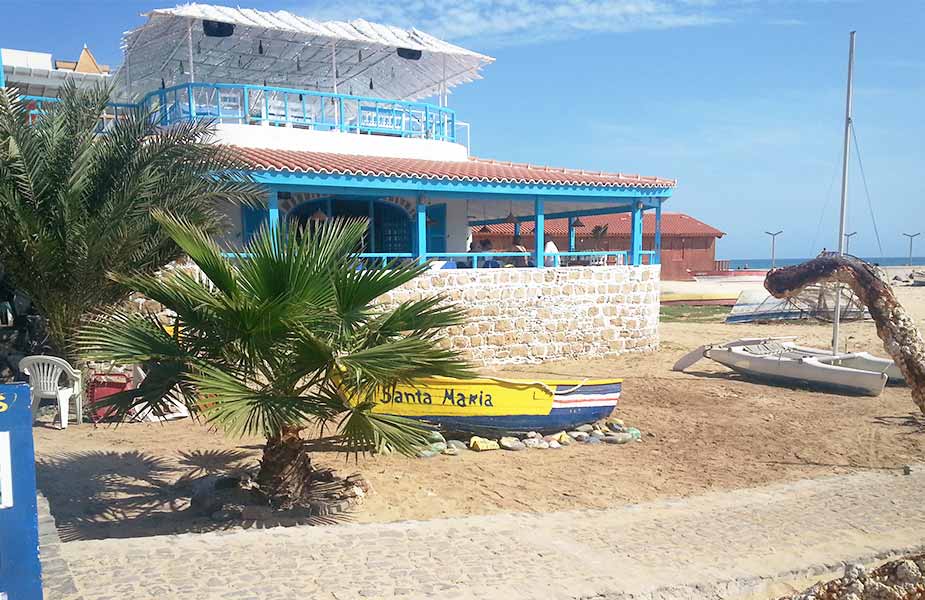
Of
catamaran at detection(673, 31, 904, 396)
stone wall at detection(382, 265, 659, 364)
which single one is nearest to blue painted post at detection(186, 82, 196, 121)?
stone wall at detection(382, 265, 659, 364)

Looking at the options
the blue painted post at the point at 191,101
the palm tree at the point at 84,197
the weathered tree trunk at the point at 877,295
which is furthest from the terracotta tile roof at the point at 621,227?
the weathered tree trunk at the point at 877,295

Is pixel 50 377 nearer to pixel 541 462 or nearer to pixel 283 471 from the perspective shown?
pixel 283 471

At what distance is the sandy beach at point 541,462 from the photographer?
7.18 m

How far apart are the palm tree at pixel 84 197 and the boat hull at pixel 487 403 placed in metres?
3.80

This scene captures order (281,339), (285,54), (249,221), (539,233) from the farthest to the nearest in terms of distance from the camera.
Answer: (285,54) → (539,233) → (249,221) → (281,339)

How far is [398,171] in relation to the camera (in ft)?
46.8

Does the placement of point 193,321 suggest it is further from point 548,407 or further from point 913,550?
point 913,550

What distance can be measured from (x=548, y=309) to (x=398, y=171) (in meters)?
4.68

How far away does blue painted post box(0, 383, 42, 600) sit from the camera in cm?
307

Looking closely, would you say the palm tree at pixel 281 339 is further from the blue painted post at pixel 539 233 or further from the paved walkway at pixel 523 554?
Result: the blue painted post at pixel 539 233

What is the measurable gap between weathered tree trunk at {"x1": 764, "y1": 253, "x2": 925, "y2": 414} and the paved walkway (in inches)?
108

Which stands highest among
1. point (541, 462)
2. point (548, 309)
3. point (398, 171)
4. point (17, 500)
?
point (398, 171)

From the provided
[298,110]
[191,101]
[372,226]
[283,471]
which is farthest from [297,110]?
[283,471]

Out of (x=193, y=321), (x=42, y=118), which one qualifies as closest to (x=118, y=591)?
(x=193, y=321)
